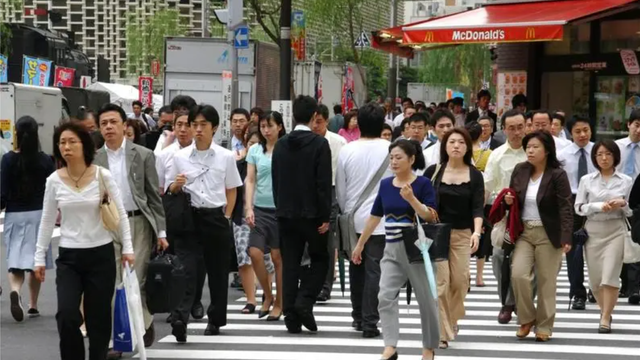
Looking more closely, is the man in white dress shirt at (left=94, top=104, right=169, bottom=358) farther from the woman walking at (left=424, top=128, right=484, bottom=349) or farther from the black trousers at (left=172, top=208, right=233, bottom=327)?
the woman walking at (left=424, top=128, right=484, bottom=349)

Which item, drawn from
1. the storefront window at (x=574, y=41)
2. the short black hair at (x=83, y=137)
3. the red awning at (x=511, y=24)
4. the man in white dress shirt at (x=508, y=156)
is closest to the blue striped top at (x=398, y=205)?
the short black hair at (x=83, y=137)

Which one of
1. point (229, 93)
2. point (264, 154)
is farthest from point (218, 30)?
point (264, 154)

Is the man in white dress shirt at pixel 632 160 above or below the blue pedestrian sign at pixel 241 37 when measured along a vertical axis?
below

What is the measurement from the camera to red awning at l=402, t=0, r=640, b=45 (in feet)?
67.1

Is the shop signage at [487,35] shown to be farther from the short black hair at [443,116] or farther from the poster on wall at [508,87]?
the short black hair at [443,116]

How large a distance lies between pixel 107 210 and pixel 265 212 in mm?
3879

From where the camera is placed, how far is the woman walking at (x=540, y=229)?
10.8 meters

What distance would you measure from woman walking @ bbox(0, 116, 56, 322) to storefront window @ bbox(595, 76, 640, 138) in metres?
13.8

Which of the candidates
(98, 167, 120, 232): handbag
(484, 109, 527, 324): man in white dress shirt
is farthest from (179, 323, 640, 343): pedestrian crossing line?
(98, 167, 120, 232): handbag

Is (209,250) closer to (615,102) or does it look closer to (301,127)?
(301,127)

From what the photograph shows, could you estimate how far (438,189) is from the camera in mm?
10625

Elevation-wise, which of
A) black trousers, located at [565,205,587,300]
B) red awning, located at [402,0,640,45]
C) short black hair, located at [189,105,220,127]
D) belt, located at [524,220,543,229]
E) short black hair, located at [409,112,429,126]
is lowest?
black trousers, located at [565,205,587,300]

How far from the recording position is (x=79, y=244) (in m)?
8.42

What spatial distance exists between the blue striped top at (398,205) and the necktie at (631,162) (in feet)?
15.6
